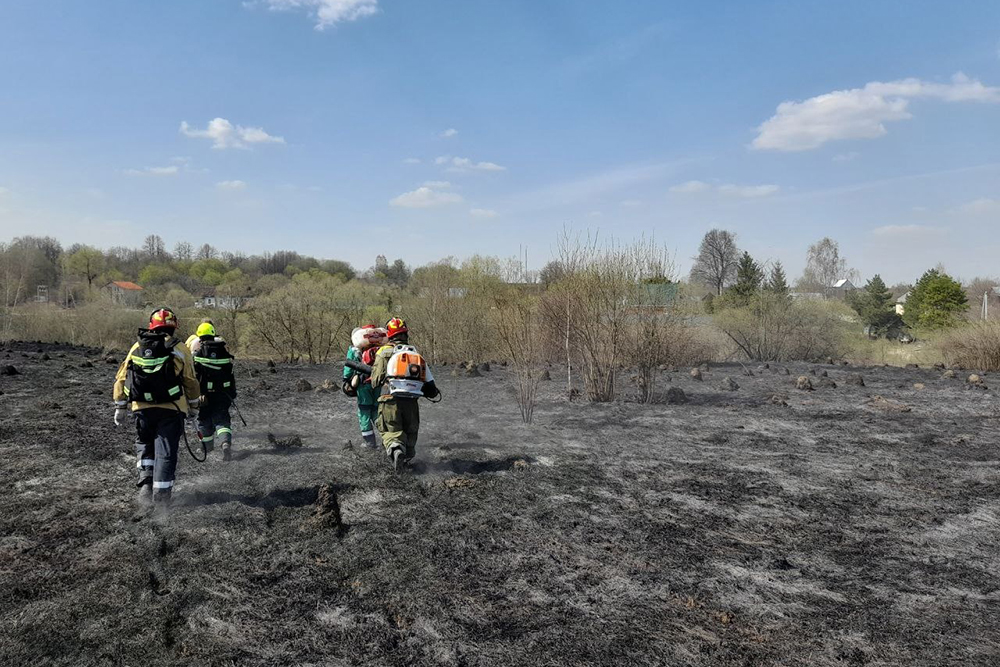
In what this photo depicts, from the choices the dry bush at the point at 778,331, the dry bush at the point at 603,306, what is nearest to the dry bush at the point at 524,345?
the dry bush at the point at 603,306

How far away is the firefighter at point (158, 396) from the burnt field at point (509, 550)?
1.18ft

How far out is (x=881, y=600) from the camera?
4.12m

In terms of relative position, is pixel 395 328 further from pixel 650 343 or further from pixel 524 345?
pixel 650 343

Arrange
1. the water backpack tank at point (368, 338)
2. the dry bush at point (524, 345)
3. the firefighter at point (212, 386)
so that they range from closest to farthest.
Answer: the firefighter at point (212, 386), the water backpack tank at point (368, 338), the dry bush at point (524, 345)

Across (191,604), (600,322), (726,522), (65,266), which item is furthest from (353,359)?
(65,266)

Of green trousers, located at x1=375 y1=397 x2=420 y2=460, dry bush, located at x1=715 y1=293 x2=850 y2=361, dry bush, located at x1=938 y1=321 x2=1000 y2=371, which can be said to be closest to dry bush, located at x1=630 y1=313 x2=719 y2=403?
green trousers, located at x1=375 y1=397 x2=420 y2=460

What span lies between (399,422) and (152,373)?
2.50 m

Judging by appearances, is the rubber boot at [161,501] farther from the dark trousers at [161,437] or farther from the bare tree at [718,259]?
the bare tree at [718,259]

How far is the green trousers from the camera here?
22.2 feet

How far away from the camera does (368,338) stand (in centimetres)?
766

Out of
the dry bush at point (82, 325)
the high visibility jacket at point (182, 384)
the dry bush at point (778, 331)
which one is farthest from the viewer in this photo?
the dry bush at point (82, 325)

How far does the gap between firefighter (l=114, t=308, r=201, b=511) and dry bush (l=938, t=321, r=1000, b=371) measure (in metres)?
22.1

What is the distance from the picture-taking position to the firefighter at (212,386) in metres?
7.54

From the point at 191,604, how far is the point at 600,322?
9.21 m
